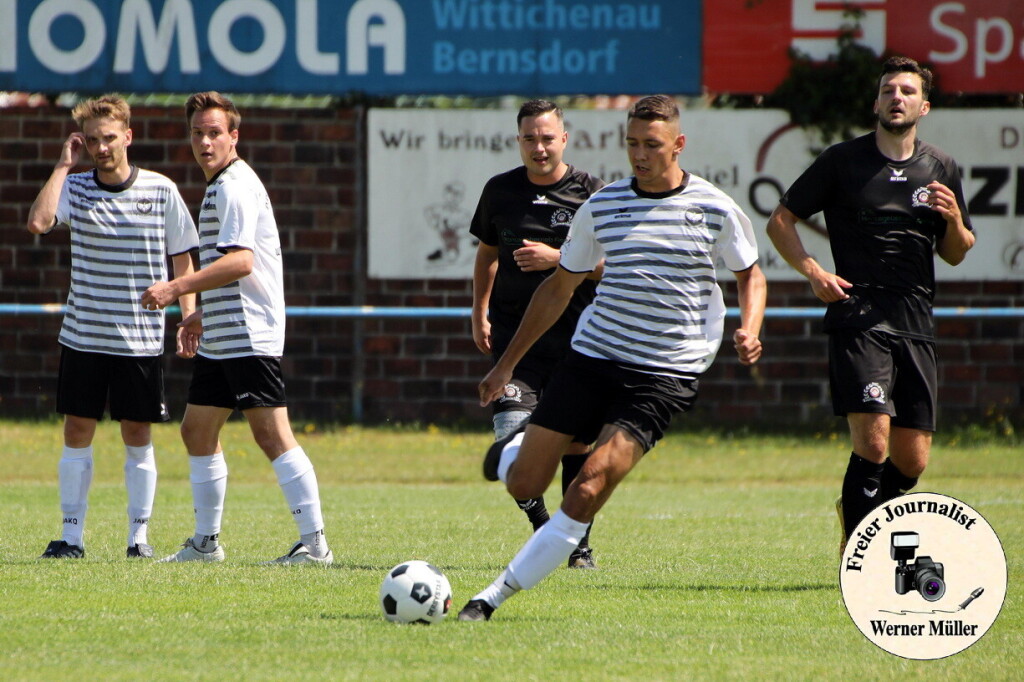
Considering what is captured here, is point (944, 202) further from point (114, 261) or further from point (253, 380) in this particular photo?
point (114, 261)

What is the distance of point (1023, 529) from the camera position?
9.19 metres

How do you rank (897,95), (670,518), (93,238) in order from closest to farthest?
1. (897,95)
2. (93,238)
3. (670,518)

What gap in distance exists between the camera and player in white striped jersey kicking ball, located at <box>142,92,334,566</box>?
7.04 metres

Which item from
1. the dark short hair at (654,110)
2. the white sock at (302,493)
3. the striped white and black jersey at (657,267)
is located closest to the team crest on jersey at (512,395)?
the white sock at (302,493)

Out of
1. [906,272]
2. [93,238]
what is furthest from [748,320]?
[93,238]

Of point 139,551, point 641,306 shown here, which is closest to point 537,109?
point 641,306

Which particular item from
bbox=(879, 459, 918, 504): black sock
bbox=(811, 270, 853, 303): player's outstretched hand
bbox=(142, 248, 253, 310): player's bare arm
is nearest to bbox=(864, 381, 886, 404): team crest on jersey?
bbox=(811, 270, 853, 303): player's outstretched hand

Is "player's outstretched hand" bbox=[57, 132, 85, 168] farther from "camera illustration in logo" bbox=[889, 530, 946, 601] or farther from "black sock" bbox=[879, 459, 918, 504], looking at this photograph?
"camera illustration in logo" bbox=[889, 530, 946, 601]

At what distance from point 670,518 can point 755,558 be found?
220 centimetres

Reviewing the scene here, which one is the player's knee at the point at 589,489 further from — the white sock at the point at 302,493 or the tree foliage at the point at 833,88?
the tree foliage at the point at 833,88

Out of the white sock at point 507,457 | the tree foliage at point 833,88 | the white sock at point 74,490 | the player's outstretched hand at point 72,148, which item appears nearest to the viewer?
the white sock at point 507,457

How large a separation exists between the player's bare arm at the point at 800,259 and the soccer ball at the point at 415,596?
2.34 meters

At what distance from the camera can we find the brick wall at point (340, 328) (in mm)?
16500

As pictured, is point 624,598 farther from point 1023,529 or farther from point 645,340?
point 1023,529
